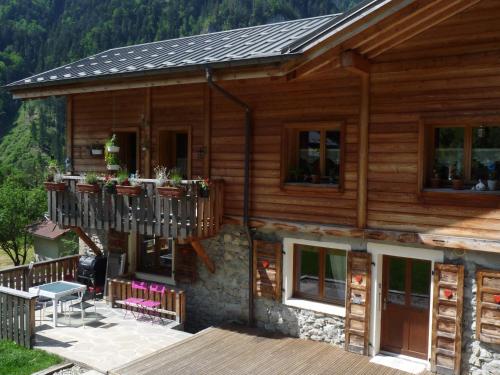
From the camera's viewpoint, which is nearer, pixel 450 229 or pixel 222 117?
pixel 450 229

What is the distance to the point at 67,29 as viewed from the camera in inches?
3354

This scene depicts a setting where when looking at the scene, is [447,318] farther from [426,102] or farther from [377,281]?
[426,102]

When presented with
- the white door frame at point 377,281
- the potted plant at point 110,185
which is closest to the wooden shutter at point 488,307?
the white door frame at point 377,281

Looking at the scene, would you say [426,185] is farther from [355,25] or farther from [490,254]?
[355,25]

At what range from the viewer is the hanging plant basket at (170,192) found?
10143mm

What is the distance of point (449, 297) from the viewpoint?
28.3ft

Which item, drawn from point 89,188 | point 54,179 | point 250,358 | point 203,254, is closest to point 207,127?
point 203,254

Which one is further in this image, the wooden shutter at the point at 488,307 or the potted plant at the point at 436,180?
the potted plant at the point at 436,180

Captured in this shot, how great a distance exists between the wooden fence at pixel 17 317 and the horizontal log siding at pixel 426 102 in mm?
6843

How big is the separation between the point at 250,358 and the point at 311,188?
134 inches

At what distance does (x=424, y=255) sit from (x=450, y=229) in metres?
0.67

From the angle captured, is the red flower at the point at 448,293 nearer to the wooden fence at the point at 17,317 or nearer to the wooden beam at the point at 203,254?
the wooden beam at the point at 203,254

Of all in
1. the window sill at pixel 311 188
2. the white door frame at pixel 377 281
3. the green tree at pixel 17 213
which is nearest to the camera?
the white door frame at pixel 377 281

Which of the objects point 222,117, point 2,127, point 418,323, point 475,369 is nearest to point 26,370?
point 222,117
